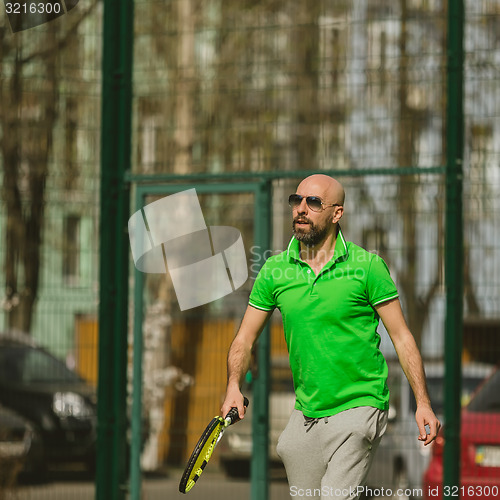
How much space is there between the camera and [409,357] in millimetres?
4812

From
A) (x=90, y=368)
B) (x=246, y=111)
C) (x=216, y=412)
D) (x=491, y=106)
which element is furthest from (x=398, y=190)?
(x=90, y=368)

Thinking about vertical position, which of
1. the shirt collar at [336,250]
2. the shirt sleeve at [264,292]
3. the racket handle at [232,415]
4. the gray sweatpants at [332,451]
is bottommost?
the gray sweatpants at [332,451]

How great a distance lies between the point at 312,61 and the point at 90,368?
2.31 metres

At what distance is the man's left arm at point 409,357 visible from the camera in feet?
15.5

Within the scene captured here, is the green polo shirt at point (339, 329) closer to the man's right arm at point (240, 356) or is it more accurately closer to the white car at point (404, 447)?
the man's right arm at point (240, 356)

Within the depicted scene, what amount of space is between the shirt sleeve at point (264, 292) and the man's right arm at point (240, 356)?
2 centimetres

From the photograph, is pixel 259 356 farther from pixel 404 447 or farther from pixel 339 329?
pixel 339 329

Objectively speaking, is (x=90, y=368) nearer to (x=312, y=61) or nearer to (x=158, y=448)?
(x=158, y=448)

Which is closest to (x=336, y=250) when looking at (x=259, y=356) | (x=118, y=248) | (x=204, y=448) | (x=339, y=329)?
(x=339, y=329)

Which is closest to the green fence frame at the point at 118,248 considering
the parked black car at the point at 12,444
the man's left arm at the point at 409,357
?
the parked black car at the point at 12,444

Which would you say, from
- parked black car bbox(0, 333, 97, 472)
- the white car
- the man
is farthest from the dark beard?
parked black car bbox(0, 333, 97, 472)

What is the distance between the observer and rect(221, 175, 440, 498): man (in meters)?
4.84

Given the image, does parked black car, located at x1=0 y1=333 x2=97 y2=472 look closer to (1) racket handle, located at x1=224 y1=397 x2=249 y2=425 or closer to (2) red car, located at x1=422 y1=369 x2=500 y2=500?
(2) red car, located at x1=422 y1=369 x2=500 y2=500

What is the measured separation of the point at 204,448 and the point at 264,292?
70 cm
